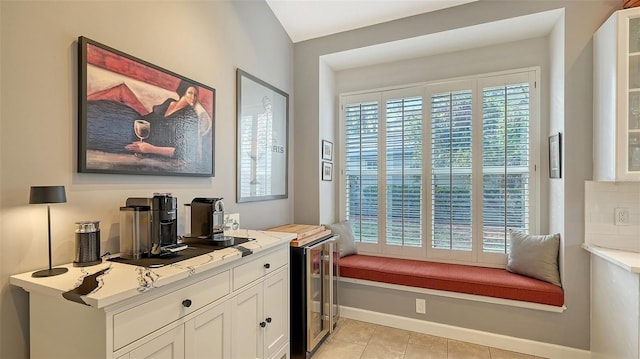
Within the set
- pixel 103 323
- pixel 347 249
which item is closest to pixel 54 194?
pixel 103 323

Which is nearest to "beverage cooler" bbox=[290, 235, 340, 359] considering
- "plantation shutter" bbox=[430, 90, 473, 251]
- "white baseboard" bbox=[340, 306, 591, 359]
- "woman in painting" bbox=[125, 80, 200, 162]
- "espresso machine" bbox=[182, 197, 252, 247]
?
"white baseboard" bbox=[340, 306, 591, 359]

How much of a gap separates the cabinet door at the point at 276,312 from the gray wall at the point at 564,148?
1122mm

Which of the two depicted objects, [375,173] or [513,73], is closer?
[513,73]

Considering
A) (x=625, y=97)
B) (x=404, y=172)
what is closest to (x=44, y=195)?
(x=404, y=172)

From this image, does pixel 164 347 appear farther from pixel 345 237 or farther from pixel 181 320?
pixel 345 237

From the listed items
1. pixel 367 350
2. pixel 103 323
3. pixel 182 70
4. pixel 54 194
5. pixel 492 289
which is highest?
pixel 182 70

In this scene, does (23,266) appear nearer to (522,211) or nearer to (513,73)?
(522,211)

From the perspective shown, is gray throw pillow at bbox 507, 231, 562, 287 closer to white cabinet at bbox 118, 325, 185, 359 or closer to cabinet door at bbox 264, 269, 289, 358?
cabinet door at bbox 264, 269, 289, 358

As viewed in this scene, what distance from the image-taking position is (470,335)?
8.79ft

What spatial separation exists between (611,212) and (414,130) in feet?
5.67

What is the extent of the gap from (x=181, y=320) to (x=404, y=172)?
2.63m

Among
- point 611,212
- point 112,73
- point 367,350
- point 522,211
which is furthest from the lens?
point 522,211

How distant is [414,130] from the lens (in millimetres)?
3338

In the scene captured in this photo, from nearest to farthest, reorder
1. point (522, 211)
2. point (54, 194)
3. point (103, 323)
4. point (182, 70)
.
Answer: point (103, 323)
point (54, 194)
point (182, 70)
point (522, 211)
